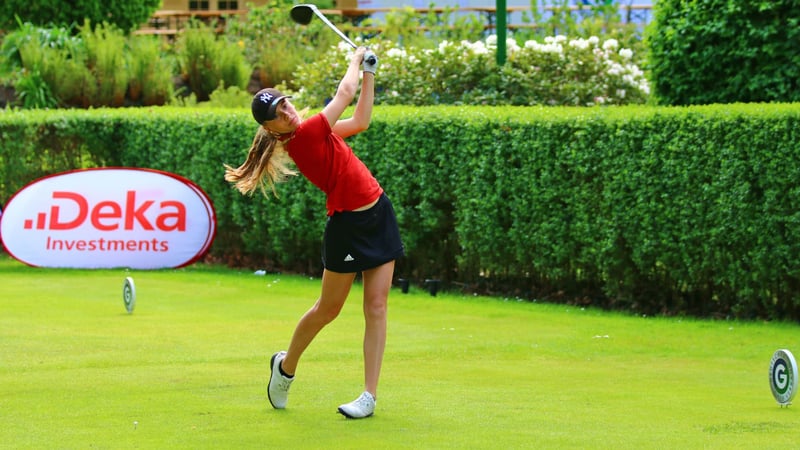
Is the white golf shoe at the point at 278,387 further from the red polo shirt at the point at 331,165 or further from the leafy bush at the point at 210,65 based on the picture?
the leafy bush at the point at 210,65

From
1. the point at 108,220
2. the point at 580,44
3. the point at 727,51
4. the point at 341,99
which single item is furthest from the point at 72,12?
the point at 341,99

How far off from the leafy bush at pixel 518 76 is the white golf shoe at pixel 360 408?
9383mm

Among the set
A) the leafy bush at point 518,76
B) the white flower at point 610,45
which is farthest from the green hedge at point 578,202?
the white flower at point 610,45

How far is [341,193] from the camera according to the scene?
276 inches

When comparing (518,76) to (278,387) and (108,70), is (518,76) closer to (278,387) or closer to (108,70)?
(108,70)

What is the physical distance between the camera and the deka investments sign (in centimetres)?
1500

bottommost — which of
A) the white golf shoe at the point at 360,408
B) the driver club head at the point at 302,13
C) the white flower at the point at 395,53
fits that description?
the white golf shoe at the point at 360,408

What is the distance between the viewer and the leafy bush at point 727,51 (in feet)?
40.4

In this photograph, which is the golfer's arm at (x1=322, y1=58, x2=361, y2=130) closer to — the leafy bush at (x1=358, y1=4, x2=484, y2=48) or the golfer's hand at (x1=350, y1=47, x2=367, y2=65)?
the golfer's hand at (x1=350, y1=47, x2=367, y2=65)

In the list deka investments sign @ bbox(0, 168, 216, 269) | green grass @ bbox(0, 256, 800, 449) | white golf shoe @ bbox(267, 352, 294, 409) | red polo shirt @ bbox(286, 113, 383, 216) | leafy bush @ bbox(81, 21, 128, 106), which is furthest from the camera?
leafy bush @ bbox(81, 21, 128, 106)

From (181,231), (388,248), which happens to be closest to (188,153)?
(181,231)

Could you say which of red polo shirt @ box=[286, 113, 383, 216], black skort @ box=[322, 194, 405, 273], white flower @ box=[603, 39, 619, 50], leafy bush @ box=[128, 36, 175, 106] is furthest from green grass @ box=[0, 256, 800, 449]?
leafy bush @ box=[128, 36, 175, 106]

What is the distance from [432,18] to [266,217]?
7.98m

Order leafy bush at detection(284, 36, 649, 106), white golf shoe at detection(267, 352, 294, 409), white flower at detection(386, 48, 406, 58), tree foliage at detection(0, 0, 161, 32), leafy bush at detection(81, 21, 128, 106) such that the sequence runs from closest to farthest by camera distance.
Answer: white golf shoe at detection(267, 352, 294, 409), leafy bush at detection(284, 36, 649, 106), white flower at detection(386, 48, 406, 58), leafy bush at detection(81, 21, 128, 106), tree foliage at detection(0, 0, 161, 32)
